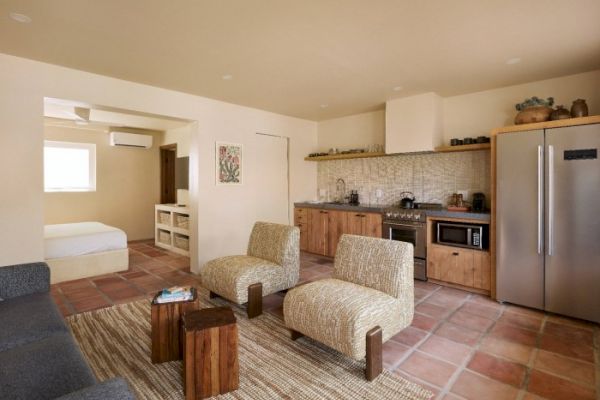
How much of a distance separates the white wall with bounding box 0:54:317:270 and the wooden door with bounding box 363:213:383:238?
178 centimetres

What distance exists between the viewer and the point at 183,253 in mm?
5922

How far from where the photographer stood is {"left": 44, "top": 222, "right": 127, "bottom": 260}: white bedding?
4250 millimetres

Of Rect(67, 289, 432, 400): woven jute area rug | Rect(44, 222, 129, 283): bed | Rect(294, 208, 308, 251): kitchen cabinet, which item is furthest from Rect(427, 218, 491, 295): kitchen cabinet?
Rect(44, 222, 129, 283): bed

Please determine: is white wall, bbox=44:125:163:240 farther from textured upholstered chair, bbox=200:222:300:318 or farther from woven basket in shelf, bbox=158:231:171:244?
textured upholstered chair, bbox=200:222:300:318

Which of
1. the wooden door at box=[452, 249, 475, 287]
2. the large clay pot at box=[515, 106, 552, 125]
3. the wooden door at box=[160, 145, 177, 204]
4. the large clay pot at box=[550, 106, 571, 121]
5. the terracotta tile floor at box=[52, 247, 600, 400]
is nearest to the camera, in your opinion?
the terracotta tile floor at box=[52, 247, 600, 400]

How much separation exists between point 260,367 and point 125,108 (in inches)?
134

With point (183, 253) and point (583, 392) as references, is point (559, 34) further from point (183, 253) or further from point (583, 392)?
point (183, 253)

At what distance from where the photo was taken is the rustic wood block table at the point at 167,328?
7.45 feet

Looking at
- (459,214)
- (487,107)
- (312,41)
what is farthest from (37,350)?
(487,107)

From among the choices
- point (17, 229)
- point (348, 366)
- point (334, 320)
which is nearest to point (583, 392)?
point (348, 366)

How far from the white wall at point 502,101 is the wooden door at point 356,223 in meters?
1.77

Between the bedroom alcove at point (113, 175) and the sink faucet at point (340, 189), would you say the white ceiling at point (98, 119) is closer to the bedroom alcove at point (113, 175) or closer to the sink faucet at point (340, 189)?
the bedroom alcove at point (113, 175)

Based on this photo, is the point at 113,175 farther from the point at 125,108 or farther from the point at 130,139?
the point at 125,108

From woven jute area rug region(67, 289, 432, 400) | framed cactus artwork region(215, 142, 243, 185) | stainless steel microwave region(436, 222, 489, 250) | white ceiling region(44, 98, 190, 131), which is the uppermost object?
white ceiling region(44, 98, 190, 131)
